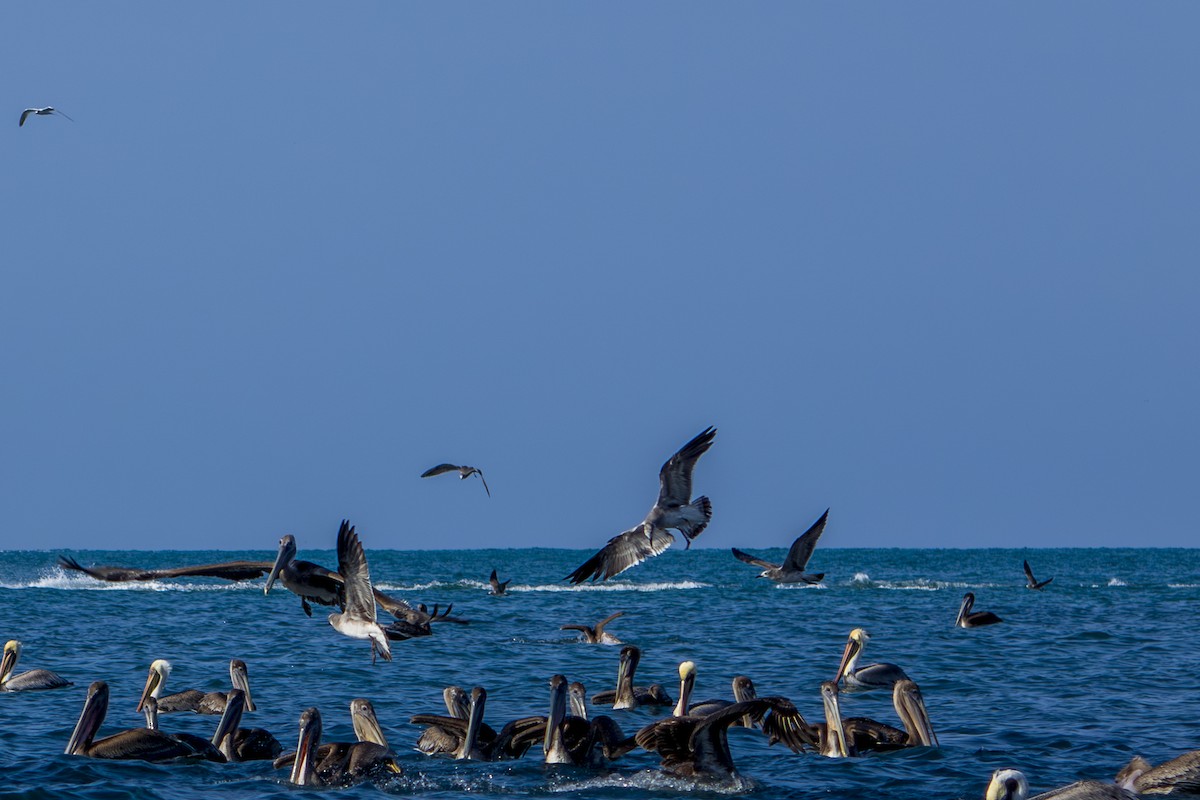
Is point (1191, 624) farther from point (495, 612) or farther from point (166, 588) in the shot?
point (166, 588)

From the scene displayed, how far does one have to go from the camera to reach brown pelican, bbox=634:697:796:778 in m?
11.8

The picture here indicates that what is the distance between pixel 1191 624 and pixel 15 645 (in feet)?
74.0

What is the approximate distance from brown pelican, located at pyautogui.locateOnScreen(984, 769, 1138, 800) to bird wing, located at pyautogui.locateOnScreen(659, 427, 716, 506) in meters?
6.86

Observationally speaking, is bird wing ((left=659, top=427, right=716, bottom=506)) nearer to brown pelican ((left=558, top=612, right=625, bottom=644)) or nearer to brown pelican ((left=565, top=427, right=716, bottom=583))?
brown pelican ((left=565, top=427, right=716, bottom=583))

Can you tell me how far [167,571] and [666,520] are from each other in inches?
252

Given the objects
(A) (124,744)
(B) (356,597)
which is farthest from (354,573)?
(A) (124,744)

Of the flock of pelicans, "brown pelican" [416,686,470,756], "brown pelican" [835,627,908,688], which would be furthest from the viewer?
"brown pelican" [835,627,908,688]

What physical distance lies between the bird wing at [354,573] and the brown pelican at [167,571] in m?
0.69

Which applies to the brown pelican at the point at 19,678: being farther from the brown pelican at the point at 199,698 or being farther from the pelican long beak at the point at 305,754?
the pelican long beak at the point at 305,754

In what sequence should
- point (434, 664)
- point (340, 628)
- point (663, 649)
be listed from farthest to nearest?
point (663, 649), point (434, 664), point (340, 628)

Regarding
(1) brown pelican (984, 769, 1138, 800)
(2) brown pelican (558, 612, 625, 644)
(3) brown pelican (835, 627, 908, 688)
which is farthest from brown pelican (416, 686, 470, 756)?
(2) brown pelican (558, 612, 625, 644)

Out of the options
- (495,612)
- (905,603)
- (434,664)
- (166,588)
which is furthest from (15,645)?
(166,588)

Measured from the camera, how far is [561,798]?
476 inches

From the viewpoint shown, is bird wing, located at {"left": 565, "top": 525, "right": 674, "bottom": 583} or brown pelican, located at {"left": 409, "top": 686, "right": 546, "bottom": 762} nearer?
brown pelican, located at {"left": 409, "top": 686, "right": 546, "bottom": 762}
